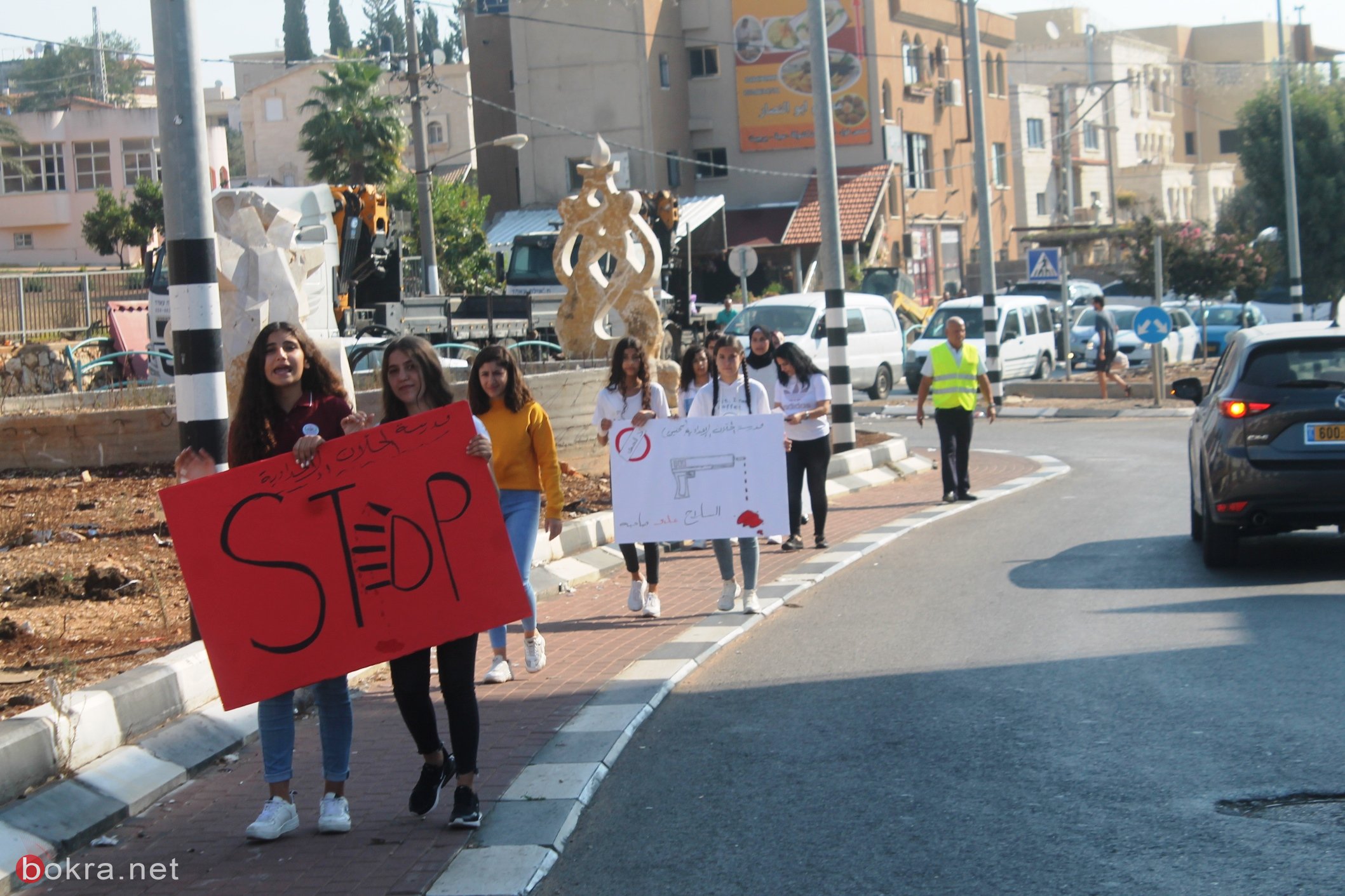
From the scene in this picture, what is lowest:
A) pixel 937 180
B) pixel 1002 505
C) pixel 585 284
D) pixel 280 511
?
pixel 1002 505

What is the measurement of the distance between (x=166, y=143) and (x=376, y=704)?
2895 millimetres

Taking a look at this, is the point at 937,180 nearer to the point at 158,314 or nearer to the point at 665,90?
the point at 665,90

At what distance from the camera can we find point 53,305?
39656 millimetres

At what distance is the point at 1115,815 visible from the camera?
530 cm

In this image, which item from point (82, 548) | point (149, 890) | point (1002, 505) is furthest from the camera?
point (1002, 505)

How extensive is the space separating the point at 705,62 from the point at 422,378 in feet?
167

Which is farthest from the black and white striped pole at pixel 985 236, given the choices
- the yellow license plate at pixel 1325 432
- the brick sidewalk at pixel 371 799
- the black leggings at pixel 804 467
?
the brick sidewalk at pixel 371 799

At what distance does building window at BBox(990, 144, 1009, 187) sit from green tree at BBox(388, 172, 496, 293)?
887 inches

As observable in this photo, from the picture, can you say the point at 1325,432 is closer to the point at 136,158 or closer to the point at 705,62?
the point at 705,62

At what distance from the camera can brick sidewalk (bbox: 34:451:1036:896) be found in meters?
5.05

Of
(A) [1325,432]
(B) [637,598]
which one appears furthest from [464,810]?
A: (A) [1325,432]

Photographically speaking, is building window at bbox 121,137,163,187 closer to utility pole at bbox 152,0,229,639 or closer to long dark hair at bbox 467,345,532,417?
utility pole at bbox 152,0,229,639

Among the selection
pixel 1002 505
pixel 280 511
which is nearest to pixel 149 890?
pixel 280 511

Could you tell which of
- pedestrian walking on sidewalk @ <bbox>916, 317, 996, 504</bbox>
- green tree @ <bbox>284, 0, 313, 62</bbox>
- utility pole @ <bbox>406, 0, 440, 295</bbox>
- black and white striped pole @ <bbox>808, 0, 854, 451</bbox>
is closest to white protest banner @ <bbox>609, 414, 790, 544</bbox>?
pedestrian walking on sidewalk @ <bbox>916, 317, 996, 504</bbox>
